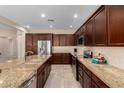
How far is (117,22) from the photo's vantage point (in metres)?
2.25

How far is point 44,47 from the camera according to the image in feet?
31.3

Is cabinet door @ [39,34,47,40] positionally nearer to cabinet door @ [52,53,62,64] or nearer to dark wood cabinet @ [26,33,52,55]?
dark wood cabinet @ [26,33,52,55]

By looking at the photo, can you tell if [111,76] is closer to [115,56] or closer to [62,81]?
[115,56]

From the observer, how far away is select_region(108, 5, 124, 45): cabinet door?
2148 mm

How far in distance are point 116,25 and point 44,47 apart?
7574 millimetres

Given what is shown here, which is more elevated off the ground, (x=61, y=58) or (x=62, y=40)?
(x=62, y=40)

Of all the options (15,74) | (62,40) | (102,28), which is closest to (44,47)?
(62,40)

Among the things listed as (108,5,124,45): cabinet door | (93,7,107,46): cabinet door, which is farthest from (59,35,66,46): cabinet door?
(108,5,124,45): cabinet door

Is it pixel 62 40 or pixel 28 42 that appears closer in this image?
pixel 28 42

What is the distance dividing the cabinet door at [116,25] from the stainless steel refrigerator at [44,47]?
7.24 metres

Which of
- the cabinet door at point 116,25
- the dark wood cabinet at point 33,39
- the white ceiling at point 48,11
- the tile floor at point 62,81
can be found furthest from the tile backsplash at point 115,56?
the dark wood cabinet at point 33,39
